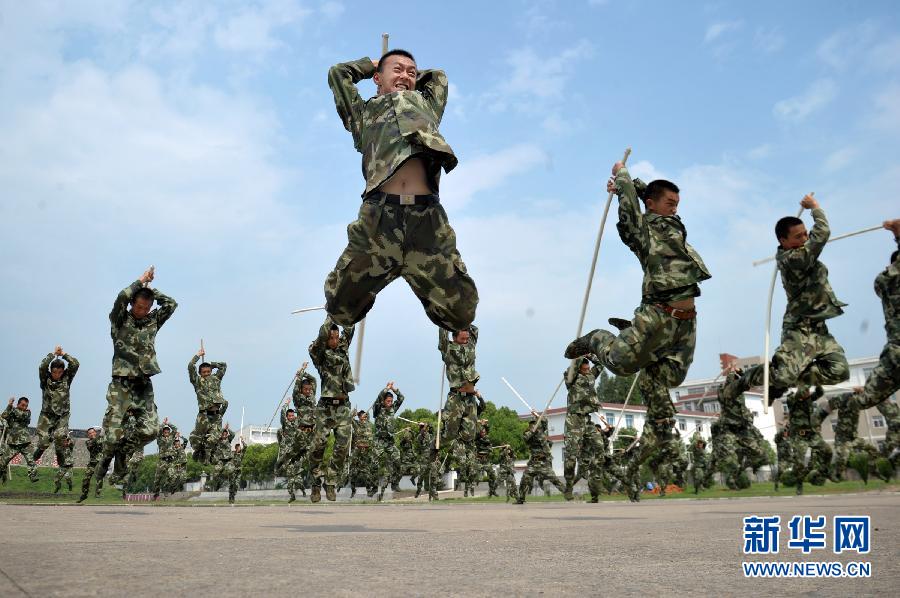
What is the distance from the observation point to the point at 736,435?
14000mm

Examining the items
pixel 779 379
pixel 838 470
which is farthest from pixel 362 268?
pixel 838 470

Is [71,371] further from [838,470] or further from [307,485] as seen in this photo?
[838,470]

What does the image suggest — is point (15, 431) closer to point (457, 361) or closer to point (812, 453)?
point (457, 361)

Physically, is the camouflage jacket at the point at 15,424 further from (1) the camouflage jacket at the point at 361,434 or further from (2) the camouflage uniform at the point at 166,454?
(1) the camouflage jacket at the point at 361,434

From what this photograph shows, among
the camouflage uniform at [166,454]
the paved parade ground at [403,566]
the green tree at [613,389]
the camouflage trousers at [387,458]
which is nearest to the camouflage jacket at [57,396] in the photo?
the camouflage uniform at [166,454]

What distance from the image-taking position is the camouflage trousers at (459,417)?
50.1ft

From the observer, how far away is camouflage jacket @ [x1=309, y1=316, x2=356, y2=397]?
1323 cm

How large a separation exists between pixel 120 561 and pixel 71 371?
17506mm

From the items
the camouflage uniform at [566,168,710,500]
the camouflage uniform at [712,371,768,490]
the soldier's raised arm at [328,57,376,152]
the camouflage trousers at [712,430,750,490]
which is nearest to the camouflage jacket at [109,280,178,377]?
the soldier's raised arm at [328,57,376,152]

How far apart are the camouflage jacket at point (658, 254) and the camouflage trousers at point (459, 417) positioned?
8512 mm

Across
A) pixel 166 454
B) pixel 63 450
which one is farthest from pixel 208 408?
pixel 166 454

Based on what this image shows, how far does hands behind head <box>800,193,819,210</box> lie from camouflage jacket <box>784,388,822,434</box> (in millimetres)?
3413

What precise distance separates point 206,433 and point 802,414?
16.0 m

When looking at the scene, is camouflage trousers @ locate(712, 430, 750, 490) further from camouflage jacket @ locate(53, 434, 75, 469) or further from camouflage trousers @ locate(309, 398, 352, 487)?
camouflage jacket @ locate(53, 434, 75, 469)
